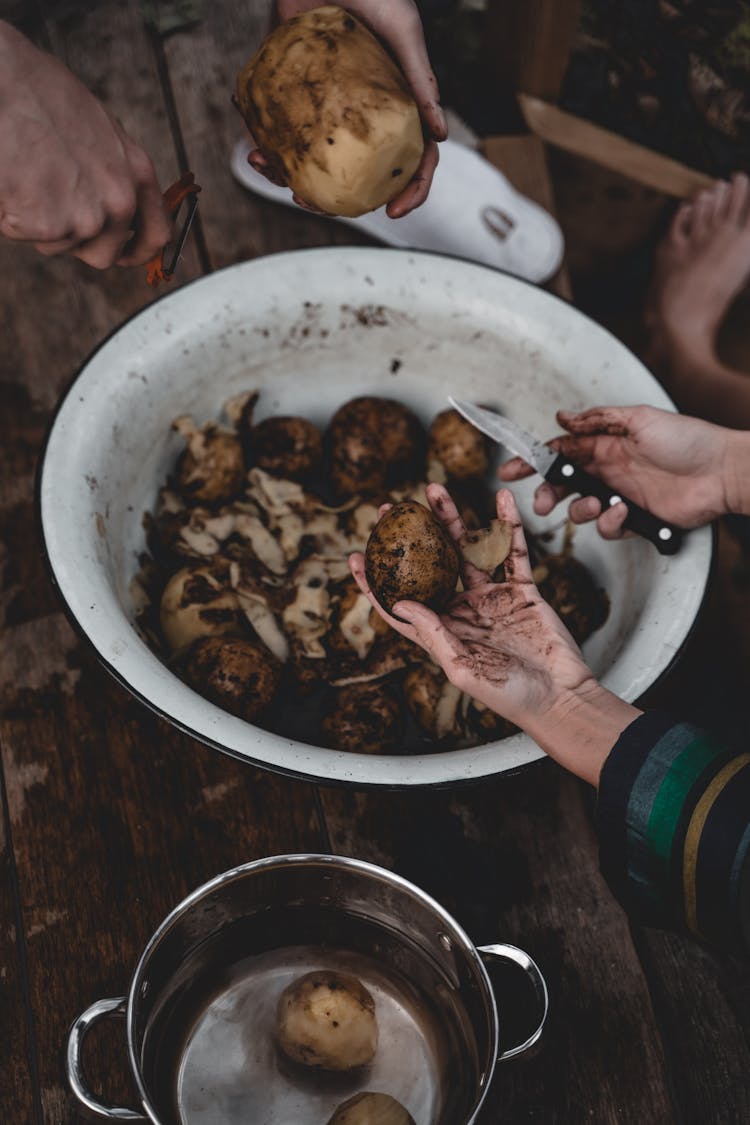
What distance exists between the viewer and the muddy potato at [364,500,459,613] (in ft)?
3.19

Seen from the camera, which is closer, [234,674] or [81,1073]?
[81,1073]

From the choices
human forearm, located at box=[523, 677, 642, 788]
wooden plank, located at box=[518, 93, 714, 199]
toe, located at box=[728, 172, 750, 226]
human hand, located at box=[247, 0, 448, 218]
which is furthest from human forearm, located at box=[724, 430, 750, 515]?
toe, located at box=[728, 172, 750, 226]

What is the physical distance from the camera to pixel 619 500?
3.67ft

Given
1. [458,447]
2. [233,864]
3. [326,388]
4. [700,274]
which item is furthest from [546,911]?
[700,274]

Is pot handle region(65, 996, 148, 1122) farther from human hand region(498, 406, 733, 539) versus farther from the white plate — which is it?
human hand region(498, 406, 733, 539)

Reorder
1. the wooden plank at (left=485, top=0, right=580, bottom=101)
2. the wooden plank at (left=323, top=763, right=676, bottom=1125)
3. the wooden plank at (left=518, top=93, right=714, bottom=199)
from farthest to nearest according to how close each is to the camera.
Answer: the wooden plank at (left=518, top=93, right=714, bottom=199)
the wooden plank at (left=485, top=0, right=580, bottom=101)
the wooden plank at (left=323, top=763, right=676, bottom=1125)

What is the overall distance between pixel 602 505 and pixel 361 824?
507 millimetres

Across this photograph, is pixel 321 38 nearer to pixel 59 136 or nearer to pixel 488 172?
pixel 59 136

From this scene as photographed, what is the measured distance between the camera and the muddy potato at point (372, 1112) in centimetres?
76

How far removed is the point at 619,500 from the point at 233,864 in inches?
25.5

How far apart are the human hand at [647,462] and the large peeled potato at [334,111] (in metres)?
0.39

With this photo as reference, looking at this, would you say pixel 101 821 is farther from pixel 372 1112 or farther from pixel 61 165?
pixel 61 165

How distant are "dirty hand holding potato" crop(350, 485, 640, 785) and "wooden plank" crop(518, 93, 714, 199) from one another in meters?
0.97

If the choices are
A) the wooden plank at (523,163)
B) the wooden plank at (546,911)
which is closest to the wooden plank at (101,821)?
the wooden plank at (546,911)
